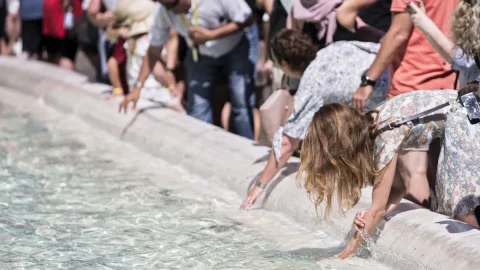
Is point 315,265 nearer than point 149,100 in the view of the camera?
Yes

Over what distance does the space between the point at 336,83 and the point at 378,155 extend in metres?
1.01

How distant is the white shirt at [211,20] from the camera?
6562mm

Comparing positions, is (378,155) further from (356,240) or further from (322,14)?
(322,14)

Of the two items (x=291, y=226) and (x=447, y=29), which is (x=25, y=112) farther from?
(x=447, y=29)

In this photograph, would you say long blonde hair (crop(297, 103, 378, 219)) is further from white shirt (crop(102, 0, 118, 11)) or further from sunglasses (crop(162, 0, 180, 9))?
white shirt (crop(102, 0, 118, 11))

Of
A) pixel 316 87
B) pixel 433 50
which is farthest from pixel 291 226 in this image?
pixel 433 50

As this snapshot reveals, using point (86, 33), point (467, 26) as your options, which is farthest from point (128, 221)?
point (86, 33)

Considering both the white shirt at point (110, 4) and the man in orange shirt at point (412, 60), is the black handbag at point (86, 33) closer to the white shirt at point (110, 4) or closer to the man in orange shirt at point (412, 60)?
the white shirt at point (110, 4)

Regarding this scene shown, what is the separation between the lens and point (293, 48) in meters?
5.41

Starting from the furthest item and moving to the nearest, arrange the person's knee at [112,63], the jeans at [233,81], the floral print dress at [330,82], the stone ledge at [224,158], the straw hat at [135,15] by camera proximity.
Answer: the person's knee at [112,63], the straw hat at [135,15], the jeans at [233,81], the floral print dress at [330,82], the stone ledge at [224,158]

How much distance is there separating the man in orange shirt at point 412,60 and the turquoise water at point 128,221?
2.70ft

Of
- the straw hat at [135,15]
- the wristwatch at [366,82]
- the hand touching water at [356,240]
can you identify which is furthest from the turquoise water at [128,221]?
the straw hat at [135,15]

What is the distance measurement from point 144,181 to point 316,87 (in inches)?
64.0

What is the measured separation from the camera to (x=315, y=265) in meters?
4.52
